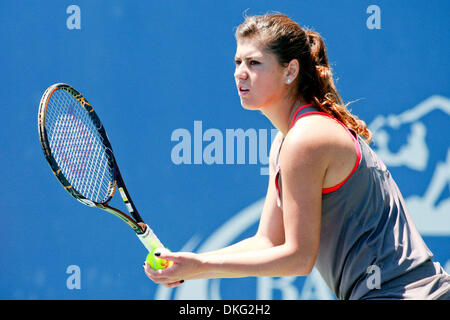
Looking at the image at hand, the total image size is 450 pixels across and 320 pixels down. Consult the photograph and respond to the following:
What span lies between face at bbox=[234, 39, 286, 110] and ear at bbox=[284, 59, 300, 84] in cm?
1

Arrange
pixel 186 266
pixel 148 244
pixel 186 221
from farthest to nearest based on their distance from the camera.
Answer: pixel 186 221
pixel 148 244
pixel 186 266

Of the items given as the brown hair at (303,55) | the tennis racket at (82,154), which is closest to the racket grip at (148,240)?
the tennis racket at (82,154)

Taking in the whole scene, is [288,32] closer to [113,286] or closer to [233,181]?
[233,181]

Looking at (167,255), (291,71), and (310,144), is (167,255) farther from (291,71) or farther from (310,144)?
(291,71)

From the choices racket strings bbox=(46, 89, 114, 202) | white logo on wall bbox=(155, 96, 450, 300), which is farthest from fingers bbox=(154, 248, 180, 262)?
white logo on wall bbox=(155, 96, 450, 300)

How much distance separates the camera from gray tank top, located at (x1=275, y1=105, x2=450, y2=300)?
1.62 metres

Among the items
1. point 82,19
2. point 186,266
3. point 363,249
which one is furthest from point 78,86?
point 363,249

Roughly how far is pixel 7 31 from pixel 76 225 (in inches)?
43.3

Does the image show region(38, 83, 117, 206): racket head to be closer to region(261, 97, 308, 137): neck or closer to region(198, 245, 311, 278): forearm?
region(198, 245, 311, 278): forearm

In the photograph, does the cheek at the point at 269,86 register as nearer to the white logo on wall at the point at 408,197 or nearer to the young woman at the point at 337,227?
the young woman at the point at 337,227

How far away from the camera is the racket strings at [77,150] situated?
2332mm

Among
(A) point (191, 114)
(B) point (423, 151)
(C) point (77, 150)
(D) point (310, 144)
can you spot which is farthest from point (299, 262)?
(B) point (423, 151)

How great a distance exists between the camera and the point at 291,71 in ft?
6.06

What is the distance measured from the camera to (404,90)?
3.34m
